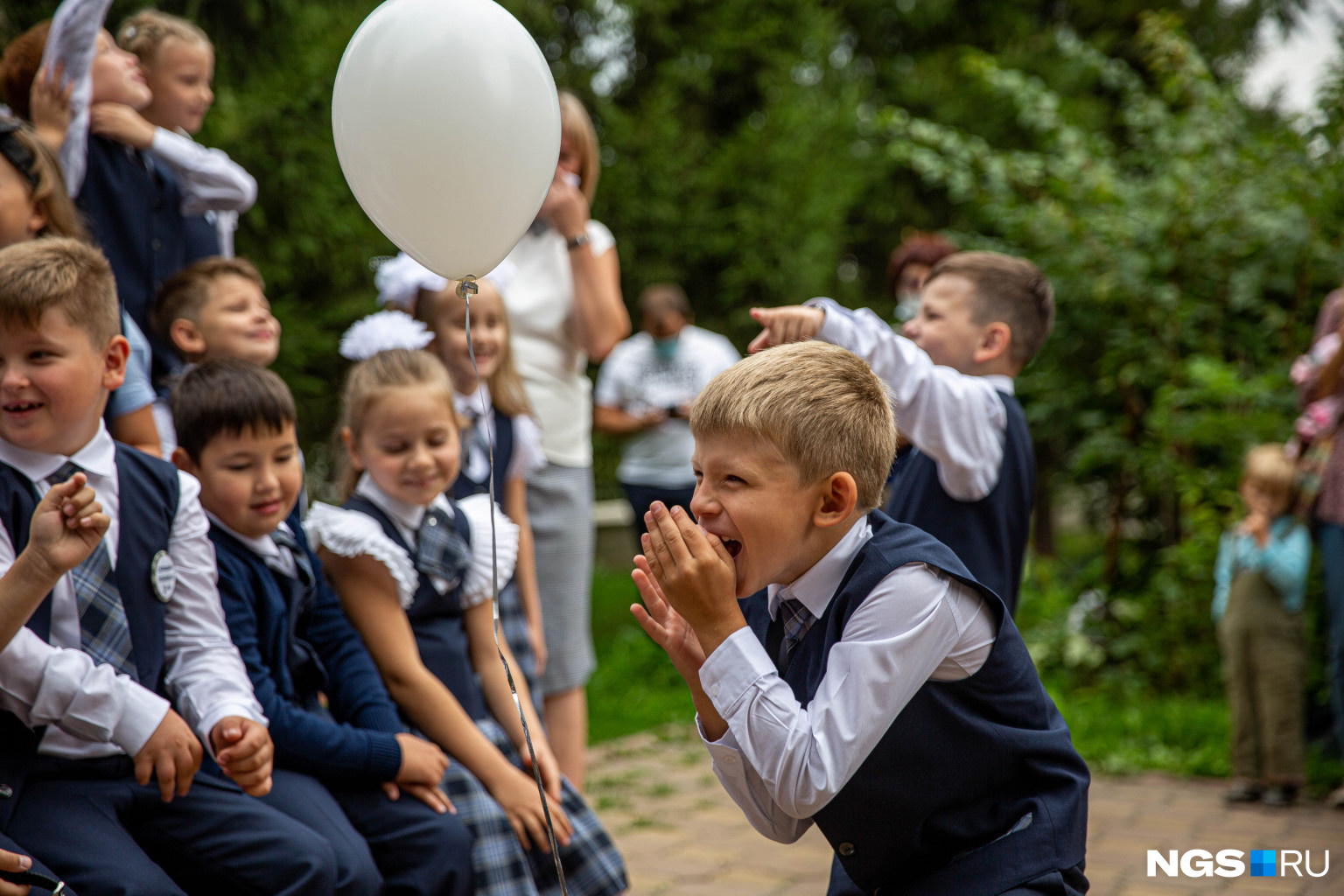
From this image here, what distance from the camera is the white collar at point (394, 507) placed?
286 cm

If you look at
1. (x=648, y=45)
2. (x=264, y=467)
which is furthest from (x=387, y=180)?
(x=648, y=45)

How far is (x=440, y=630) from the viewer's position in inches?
113

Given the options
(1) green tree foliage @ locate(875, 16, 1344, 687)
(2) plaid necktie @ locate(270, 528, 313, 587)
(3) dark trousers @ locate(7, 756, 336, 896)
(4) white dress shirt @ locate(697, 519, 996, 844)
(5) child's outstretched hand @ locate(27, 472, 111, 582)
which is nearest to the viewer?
(4) white dress shirt @ locate(697, 519, 996, 844)

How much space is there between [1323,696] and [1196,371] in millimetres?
1541

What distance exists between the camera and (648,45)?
10.8 meters

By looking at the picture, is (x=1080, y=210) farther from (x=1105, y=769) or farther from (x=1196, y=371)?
(x=1105, y=769)

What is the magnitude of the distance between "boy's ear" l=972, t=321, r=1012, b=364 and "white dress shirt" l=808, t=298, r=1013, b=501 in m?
0.13

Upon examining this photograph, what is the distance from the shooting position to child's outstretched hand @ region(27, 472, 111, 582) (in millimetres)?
1881

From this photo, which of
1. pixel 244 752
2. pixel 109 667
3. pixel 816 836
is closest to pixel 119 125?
pixel 109 667

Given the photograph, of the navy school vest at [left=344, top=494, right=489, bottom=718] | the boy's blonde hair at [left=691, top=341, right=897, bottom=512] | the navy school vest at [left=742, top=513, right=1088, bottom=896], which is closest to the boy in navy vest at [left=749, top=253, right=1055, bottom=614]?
the boy's blonde hair at [left=691, top=341, right=897, bottom=512]

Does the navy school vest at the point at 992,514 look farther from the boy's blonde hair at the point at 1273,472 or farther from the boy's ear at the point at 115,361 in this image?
the boy's blonde hair at the point at 1273,472

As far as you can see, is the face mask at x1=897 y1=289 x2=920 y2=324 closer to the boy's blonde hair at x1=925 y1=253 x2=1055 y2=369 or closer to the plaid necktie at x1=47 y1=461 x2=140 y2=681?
the boy's blonde hair at x1=925 y1=253 x2=1055 y2=369

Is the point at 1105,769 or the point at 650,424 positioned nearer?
the point at 1105,769

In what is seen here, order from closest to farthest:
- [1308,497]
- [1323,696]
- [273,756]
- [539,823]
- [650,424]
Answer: [273,756] → [539,823] → [1308,497] → [1323,696] → [650,424]
